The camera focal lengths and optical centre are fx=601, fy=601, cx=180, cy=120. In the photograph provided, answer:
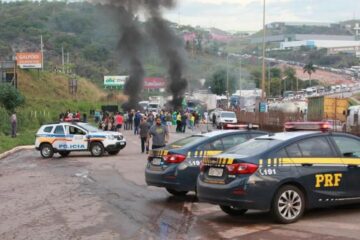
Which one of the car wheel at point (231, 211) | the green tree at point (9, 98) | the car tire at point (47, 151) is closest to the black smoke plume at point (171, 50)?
the green tree at point (9, 98)

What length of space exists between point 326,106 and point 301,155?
36042mm

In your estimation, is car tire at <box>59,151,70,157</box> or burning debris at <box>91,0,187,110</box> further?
burning debris at <box>91,0,187,110</box>

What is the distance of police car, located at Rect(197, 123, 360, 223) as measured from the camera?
8969mm

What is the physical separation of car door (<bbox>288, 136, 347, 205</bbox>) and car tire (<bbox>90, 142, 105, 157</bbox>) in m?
16.4

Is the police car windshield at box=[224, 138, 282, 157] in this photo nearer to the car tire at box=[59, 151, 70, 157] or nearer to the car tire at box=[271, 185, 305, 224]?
the car tire at box=[271, 185, 305, 224]

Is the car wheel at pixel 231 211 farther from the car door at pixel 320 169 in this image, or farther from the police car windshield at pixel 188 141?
the police car windshield at pixel 188 141

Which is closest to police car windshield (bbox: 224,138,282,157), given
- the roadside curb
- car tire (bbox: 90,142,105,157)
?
car tire (bbox: 90,142,105,157)

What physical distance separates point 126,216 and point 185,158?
2.03m

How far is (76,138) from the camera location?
82.3ft

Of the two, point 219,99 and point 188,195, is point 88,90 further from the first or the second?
point 188,195

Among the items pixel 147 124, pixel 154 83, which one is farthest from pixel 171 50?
pixel 147 124

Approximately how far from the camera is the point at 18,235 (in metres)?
8.84

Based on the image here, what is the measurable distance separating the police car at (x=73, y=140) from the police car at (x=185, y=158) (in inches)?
508

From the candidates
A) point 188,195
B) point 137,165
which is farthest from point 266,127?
point 188,195
